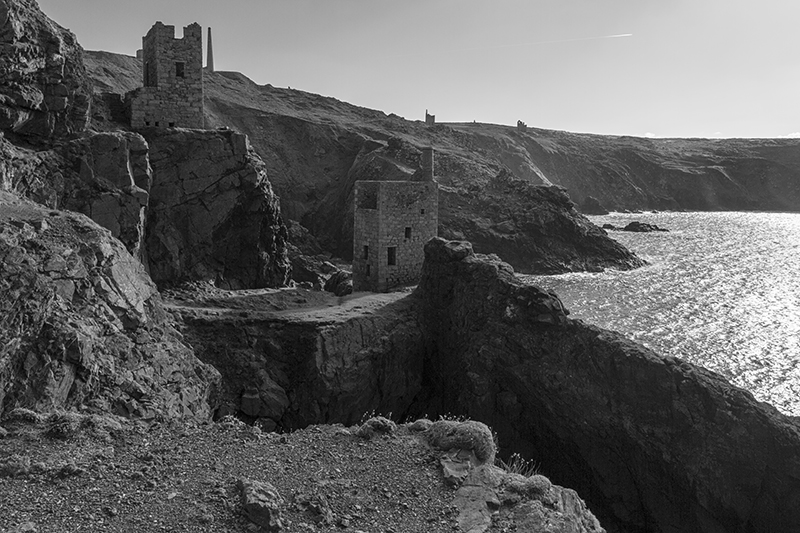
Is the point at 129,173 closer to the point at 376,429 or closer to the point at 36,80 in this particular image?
the point at 36,80

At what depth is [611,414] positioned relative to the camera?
2264 centimetres

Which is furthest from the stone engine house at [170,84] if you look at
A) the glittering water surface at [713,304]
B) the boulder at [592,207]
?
the boulder at [592,207]

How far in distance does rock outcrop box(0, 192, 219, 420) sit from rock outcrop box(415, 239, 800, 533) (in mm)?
10993

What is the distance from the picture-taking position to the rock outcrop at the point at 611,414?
1969cm

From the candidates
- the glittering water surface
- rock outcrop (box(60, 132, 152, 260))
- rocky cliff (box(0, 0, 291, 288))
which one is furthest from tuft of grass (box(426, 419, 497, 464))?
the glittering water surface

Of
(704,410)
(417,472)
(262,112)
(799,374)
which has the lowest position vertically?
(799,374)

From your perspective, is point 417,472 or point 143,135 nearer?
point 417,472

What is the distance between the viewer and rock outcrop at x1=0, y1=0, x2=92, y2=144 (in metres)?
26.8

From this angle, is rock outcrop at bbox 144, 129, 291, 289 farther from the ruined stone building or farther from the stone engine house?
the ruined stone building

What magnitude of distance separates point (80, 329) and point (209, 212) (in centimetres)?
2007

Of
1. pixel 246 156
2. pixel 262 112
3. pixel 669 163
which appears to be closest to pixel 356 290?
pixel 246 156

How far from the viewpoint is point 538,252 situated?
63719 mm

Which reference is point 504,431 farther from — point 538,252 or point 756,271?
point 756,271

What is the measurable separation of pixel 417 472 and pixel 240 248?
1115 inches
